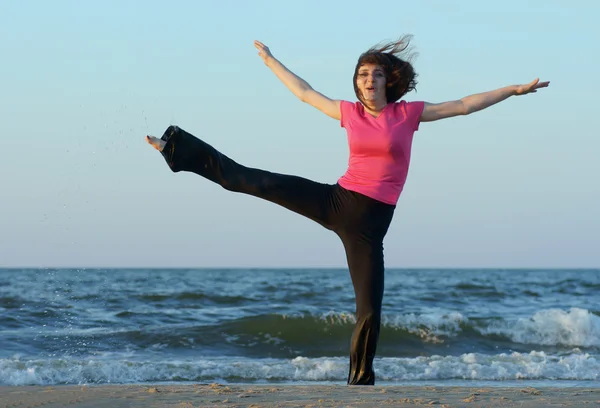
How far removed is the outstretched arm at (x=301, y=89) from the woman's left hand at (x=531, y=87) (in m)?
1.22

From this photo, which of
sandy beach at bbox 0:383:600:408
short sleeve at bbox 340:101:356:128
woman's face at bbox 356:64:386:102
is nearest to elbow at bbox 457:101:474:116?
woman's face at bbox 356:64:386:102

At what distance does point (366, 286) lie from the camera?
5566 millimetres

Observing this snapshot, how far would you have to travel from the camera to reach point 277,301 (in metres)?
19.4

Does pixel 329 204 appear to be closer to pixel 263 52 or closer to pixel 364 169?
pixel 364 169

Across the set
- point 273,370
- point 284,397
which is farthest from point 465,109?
point 273,370

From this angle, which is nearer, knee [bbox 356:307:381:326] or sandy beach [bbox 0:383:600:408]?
sandy beach [bbox 0:383:600:408]

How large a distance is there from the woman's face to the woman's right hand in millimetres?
705

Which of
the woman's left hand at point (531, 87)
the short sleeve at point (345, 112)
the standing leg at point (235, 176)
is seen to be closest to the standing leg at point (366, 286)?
the standing leg at point (235, 176)

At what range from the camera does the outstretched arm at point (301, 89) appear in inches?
225

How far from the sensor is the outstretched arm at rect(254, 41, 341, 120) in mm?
5711

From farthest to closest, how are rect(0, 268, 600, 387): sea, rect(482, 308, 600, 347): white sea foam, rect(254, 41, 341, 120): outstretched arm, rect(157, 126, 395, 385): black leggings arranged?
rect(482, 308, 600, 347): white sea foam → rect(0, 268, 600, 387): sea → rect(254, 41, 341, 120): outstretched arm → rect(157, 126, 395, 385): black leggings

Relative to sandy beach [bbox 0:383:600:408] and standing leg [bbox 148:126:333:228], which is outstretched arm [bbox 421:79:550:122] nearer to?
standing leg [bbox 148:126:333:228]

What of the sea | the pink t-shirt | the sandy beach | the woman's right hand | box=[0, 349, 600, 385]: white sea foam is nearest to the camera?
the sandy beach

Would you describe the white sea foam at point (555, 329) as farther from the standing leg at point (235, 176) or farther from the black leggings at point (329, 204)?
the standing leg at point (235, 176)
